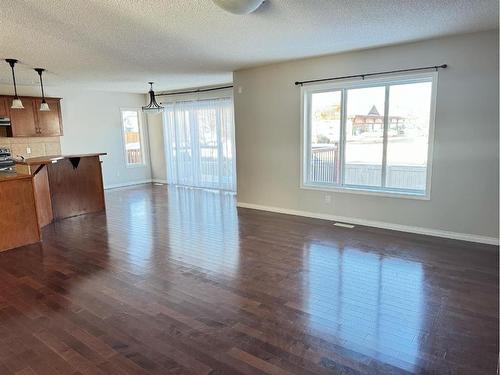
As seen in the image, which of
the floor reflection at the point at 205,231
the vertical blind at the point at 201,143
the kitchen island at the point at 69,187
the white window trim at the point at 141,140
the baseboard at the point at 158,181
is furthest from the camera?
the baseboard at the point at 158,181

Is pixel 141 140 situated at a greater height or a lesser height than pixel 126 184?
greater

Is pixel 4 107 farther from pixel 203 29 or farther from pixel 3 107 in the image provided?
pixel 203 29

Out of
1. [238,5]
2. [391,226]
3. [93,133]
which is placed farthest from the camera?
[93,133]

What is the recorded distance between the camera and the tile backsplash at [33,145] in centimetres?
690

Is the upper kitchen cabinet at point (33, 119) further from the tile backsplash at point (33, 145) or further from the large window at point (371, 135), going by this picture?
the large window at point (371, 135)

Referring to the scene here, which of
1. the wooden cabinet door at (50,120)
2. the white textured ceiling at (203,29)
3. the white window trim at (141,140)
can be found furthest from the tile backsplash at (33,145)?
the white textured ceiling at (203,29)

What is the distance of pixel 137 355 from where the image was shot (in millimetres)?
2170

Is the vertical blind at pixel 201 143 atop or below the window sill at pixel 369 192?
atop

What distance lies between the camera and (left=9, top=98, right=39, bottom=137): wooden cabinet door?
6660 mm

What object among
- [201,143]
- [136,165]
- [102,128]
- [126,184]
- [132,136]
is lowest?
[126,184]

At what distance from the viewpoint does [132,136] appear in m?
9.29

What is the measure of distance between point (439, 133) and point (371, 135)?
34.6 inches

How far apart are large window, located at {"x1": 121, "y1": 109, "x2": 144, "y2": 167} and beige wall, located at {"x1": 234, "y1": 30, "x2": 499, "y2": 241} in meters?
4.53

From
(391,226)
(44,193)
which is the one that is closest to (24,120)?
(44,193)
